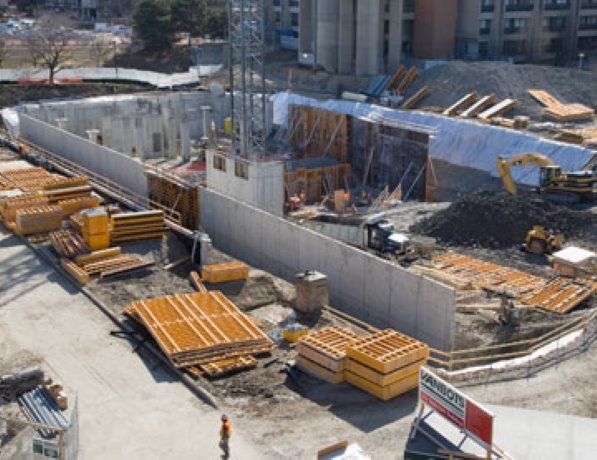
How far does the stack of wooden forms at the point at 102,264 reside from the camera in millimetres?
24219

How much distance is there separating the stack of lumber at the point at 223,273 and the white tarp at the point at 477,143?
17.6 metres

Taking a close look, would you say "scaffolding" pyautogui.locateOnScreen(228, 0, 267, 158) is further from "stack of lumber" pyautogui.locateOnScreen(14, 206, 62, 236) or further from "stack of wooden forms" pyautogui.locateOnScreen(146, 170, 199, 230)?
"stack of lumber" pyautogui.locateOnScreen(14, 206, 62, 236)

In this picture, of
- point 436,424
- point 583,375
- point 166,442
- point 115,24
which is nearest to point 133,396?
point 166,442

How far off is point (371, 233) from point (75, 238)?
9991 millimetres

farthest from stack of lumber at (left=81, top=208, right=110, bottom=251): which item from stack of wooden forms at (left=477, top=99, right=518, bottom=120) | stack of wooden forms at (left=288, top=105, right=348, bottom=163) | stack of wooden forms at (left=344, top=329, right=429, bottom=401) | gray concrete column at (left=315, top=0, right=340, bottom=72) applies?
gray concrete column at (left=315, top=0, right=340, bottom=72)

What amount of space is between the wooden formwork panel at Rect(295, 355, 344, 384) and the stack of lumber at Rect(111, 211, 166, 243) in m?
10.9

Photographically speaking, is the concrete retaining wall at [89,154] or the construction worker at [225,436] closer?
the construction worker at [225,436]

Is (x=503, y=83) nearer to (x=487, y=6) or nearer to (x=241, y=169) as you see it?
(x=487, y=6)

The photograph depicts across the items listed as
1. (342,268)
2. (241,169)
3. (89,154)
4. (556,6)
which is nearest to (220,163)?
(241,169)

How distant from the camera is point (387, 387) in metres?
16.5

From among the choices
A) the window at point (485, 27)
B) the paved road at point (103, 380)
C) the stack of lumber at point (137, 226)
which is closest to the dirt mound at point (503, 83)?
the window at point (485, 27)

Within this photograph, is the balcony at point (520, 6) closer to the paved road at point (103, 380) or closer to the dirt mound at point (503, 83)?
the dirt mound at point (503, 83)

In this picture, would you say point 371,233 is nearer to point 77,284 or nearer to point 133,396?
point 77,284

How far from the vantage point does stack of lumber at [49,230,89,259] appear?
1011 inches
